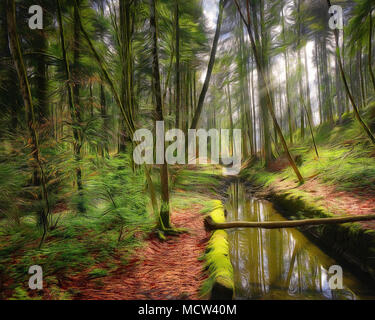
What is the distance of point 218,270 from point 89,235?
1.86 meters

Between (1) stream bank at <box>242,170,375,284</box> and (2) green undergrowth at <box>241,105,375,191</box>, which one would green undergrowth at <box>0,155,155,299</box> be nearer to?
(1) stream bank at <box>242,170,375,284</box>

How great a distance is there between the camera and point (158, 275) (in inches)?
82.7

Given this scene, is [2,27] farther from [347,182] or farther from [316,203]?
[347,182]

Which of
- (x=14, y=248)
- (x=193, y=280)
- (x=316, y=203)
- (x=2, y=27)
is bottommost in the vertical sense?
(x=193, y=280)

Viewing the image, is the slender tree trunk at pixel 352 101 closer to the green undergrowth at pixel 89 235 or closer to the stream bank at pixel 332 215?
the stream bank at pixel 332 215

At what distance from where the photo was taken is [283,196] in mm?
4086

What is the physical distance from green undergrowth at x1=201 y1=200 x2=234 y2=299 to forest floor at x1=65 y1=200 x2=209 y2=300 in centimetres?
11

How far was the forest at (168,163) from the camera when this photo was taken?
2129mm

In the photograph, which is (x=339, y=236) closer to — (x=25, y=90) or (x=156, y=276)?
(x=156, y=276)

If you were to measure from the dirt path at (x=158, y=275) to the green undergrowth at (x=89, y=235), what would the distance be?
15 centimetres

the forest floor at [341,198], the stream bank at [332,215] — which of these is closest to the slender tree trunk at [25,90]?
the stream bank at [332,215]

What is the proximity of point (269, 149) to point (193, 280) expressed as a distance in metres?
4.64
